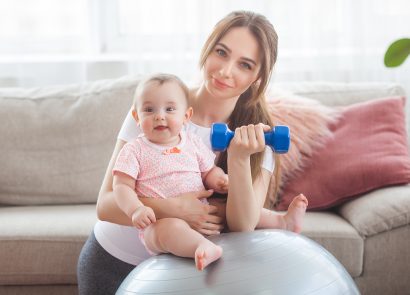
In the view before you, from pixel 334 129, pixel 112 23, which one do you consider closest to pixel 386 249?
pixel 334 129

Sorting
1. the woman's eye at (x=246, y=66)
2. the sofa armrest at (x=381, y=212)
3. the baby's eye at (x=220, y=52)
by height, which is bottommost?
the sofa armrest at (x=381, y=212)

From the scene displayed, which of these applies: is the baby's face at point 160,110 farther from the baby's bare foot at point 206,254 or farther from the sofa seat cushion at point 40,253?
the sofa seat cushion at point 40,253

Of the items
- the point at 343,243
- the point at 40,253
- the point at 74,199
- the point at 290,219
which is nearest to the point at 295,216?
the point at 290,219

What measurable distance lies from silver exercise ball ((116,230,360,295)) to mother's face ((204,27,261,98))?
430 millimetres

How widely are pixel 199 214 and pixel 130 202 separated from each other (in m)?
0.17

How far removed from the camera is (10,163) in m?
2.65

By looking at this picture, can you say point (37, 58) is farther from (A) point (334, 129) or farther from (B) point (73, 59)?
(A) point (334, 129)

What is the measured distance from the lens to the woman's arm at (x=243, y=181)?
4.88 feet

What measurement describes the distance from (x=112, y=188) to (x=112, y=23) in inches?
64.5

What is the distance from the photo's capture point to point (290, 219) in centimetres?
177

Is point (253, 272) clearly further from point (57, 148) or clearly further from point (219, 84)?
point (57, 148)

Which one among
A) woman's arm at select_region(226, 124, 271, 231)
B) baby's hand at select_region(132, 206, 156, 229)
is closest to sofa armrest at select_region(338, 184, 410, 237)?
woman's arm at select_region(226, 124, 271, 231)

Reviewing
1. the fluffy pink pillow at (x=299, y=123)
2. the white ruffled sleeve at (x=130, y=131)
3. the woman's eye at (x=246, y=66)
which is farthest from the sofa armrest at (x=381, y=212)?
the white ruffled sleeve at (x=130, y=131)

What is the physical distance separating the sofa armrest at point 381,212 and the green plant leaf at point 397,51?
0.69 m
